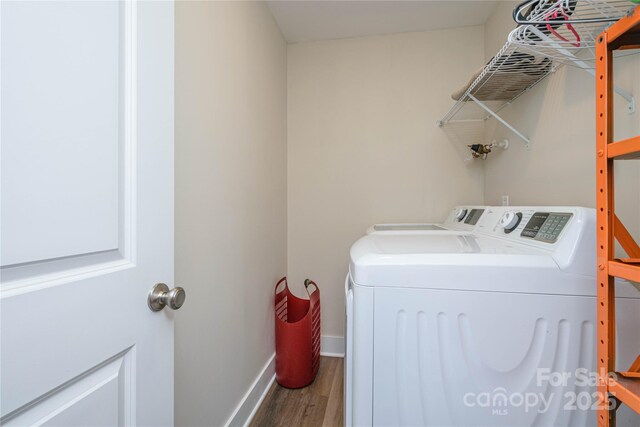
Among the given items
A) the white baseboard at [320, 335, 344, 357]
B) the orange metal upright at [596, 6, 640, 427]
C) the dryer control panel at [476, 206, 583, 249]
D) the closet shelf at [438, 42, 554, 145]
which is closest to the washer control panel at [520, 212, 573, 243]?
the dryer control panel at [476, 206, 583, 249]

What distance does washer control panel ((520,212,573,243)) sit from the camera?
0.84 meters

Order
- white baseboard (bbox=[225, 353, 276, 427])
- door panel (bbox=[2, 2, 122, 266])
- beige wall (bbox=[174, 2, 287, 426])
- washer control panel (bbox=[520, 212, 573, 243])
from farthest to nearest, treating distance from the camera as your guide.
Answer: white baseboard (bbox=[225, 353, 276, 427])
beige wall (bbox=[174, 2, 287, 426])
washer control panel (bbox=[520, 212, 573, 243])
door panel (bbox=[2, 2, 122, 266])

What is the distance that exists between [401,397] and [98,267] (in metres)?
0.82

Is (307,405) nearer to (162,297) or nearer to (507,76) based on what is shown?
(162,297)

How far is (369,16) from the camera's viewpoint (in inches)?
75.9

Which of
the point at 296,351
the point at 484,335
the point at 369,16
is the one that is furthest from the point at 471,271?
the point at 369,16

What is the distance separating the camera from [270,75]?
6.22ft

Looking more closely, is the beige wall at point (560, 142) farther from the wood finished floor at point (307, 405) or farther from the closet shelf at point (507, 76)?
the wood finished floor at point (307, 405)

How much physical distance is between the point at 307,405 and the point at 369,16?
253cm

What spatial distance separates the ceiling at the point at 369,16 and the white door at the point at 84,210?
56.2 inches

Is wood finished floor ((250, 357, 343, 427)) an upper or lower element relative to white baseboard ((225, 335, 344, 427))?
lower

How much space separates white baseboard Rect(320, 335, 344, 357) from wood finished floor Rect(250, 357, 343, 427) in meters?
0.23

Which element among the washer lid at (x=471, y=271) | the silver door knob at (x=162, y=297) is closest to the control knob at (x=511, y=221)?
the washer lid at (x=471, y=271)

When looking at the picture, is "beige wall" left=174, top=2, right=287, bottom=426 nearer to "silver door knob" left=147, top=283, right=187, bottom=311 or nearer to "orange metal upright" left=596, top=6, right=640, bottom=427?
"silver door knob" left=147, top=283, right=187, bottom=311
